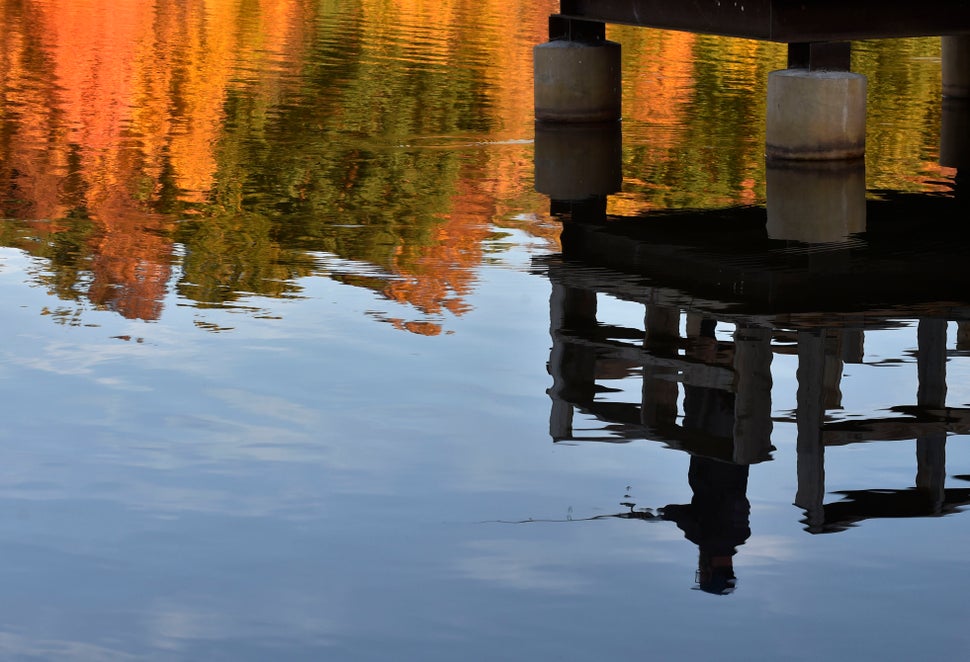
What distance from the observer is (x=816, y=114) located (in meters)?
21.0

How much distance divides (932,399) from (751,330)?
2.23m

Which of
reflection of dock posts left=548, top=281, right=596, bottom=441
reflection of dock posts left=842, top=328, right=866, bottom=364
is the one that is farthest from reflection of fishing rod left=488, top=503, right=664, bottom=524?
reflection of dock posts left=842, top=328, right=866, bottom=364

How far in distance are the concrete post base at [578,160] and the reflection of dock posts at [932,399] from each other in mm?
8570

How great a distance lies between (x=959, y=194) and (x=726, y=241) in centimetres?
490

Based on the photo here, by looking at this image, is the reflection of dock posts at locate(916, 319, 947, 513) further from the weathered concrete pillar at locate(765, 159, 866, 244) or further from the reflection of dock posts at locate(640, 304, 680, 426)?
the weathered concrete pillar at locate(765, 159, 866, 244)

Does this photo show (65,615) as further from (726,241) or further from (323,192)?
(323,192)

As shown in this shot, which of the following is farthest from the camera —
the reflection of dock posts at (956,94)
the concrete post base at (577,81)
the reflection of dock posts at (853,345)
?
the reflection of dock posts at (956,94)

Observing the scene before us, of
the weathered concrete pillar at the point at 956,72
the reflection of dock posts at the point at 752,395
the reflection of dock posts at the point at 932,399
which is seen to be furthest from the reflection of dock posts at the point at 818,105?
the weathered concrete pillar at the point at 956,72

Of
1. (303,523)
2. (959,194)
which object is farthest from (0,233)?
(959,194)

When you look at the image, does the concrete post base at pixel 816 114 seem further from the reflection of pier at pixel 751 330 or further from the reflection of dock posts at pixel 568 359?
the reflection of dock posts at pixel 568 359

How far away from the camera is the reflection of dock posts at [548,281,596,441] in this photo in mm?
10984

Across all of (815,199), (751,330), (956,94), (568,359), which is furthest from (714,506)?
(956,94)

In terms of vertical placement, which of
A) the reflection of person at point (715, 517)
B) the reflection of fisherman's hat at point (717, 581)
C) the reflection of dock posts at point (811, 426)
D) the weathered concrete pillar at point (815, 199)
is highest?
the weathered concrete pillar at point (815, 199)

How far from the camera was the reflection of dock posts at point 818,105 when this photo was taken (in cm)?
2073
